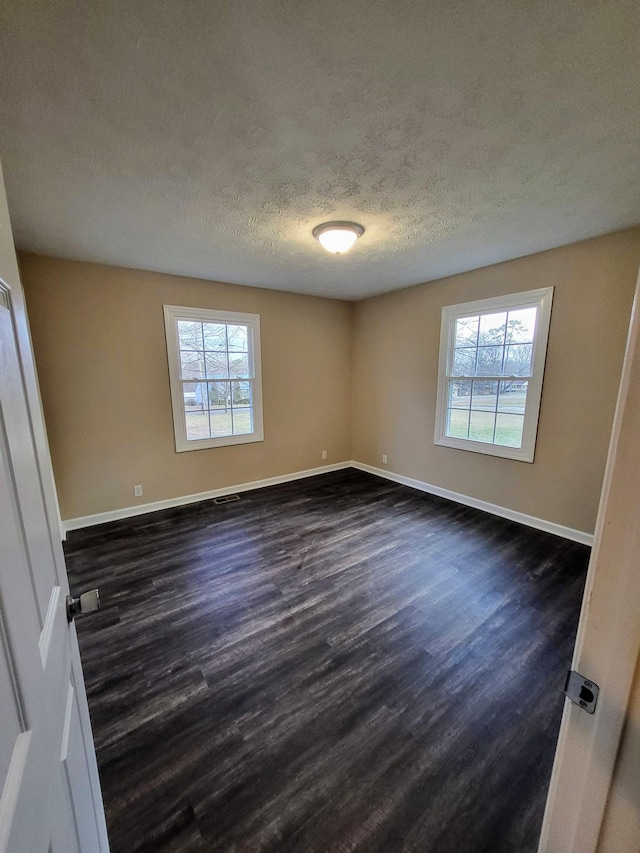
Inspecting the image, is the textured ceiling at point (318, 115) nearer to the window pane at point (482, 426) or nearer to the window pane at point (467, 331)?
the window pane at point (467, 331)

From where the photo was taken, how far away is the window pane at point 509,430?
11.2 ft

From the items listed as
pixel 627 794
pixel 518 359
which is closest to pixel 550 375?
pixel 518 359

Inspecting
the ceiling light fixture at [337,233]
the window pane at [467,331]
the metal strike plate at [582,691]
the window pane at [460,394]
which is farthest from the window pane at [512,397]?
the metal strike plate at [582,691]

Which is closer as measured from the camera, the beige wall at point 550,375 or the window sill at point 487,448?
the beige wall at point 550,375

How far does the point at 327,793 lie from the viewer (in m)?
1.28

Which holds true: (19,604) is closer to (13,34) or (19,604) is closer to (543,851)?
(543,851)

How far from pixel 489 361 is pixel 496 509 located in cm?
157

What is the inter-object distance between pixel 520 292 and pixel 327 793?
12.5 feet

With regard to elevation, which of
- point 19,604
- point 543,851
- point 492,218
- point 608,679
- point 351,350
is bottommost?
point 543,851

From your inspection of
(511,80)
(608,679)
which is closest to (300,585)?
(608,679)

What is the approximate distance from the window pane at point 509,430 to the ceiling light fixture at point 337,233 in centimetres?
229

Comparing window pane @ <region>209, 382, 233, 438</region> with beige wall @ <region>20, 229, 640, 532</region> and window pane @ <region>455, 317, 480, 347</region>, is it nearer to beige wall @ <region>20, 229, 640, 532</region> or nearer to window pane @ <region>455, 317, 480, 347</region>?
beige wall @ <region>20, 229, 640, 532</region>

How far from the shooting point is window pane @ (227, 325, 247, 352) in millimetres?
4133

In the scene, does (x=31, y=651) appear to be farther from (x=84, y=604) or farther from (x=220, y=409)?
(x=220, y=409)
